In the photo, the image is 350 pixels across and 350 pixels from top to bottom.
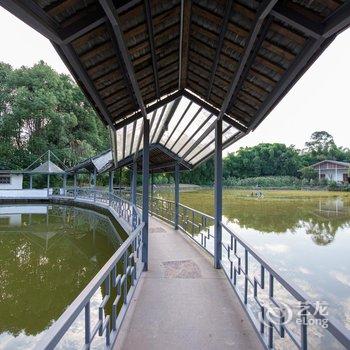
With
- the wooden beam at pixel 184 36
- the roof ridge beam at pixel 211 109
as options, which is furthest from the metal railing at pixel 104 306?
the wooden beam at pixel 184 36

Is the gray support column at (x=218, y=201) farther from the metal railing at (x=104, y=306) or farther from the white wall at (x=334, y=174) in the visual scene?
the white wall at (x=334, y=174)

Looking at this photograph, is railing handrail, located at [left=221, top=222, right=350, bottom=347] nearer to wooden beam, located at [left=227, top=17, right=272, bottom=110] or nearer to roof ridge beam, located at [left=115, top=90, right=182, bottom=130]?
wooden beam, located at [left=227, top=17, right=272, bottom=110]

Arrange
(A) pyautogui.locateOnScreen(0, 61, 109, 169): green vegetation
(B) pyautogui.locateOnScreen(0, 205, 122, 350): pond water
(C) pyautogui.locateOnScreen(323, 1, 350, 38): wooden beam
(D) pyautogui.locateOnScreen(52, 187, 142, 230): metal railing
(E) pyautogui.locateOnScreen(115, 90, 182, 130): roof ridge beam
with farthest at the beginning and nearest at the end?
(A) pyautogui.locateOnScreen(0, 61, 109, 169): green vegetation → (D) pyautogui.locateOnScreen(52, 187, 142, 230): metal railing → (E) pyautogui.locateOnScreen(115, 90, 182, 130): roof ridge beam → (B) pyautogui.locateOnScreen(0, 205, 122, 350): pond water → (C) pyautogui.locateOnScreen(323, 1, 350, 38): wooden beam

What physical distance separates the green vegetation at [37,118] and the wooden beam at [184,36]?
78.5 ft

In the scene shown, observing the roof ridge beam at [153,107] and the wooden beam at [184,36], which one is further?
the roof ridge beam at [153,107]

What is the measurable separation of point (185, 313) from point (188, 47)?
2.96m

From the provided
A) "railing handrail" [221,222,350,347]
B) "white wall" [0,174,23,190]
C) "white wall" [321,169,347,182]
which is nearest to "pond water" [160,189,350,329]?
"railing handrail" [221,222,350,347]

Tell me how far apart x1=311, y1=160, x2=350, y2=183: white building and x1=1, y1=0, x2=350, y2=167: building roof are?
42517 mm

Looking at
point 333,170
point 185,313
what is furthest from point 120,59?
point 333,170

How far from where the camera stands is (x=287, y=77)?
287cm

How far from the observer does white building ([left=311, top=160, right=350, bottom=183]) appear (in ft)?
138

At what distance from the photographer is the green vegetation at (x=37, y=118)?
83.8 feet

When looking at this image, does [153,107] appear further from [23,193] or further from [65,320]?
[23,193]

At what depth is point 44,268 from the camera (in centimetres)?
743
